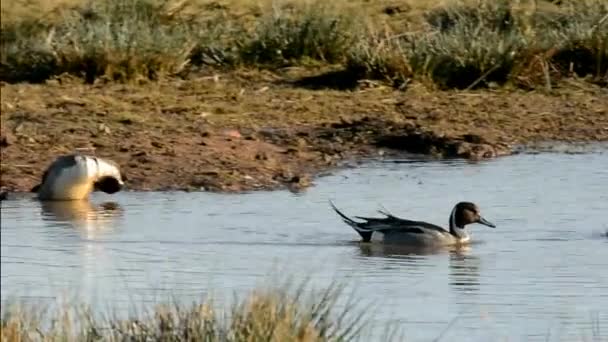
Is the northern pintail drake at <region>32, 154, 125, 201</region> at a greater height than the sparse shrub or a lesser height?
lesser

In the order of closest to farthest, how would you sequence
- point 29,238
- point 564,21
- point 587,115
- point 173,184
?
point 29,238
point 173,184
point 587,115
point 564,21

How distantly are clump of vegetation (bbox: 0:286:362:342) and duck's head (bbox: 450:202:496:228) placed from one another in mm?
4763

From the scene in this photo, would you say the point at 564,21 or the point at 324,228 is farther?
the point at 564,21

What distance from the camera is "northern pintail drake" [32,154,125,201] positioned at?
1302 centimetres

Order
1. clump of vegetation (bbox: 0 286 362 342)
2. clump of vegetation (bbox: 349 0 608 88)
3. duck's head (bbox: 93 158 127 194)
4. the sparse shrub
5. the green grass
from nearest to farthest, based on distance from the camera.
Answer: clump of vegetation (bbox: 0 286 362 342)
duck's head (bbox: 93 158 127 194)
the green grass
clump of vegetation (bbox: 349 0 608 88)
the sparse shrub

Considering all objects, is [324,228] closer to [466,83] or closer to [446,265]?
[446,265]

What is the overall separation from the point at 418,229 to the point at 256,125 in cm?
362

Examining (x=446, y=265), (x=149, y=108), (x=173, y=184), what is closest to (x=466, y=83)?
(x=149, y=108)

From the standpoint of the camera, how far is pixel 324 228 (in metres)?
12.6

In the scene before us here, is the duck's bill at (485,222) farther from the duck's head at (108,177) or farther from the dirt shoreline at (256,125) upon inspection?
the duck's head at (108,177)

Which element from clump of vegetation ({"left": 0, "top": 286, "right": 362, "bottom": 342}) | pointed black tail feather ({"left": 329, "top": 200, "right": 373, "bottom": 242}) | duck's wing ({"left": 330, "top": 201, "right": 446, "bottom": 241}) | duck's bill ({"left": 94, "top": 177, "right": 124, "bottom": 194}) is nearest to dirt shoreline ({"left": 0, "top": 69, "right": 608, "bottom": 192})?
duck's bill ({"left": 94, "top": 177, "right": 124, "bottom": 194})

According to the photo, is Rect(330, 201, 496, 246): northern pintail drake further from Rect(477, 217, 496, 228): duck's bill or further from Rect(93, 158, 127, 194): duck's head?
Rect(93, 158, 127, 194): duck's head

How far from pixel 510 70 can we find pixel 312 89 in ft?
6.19

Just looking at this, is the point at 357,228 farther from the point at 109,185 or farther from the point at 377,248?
the point at 109,185
